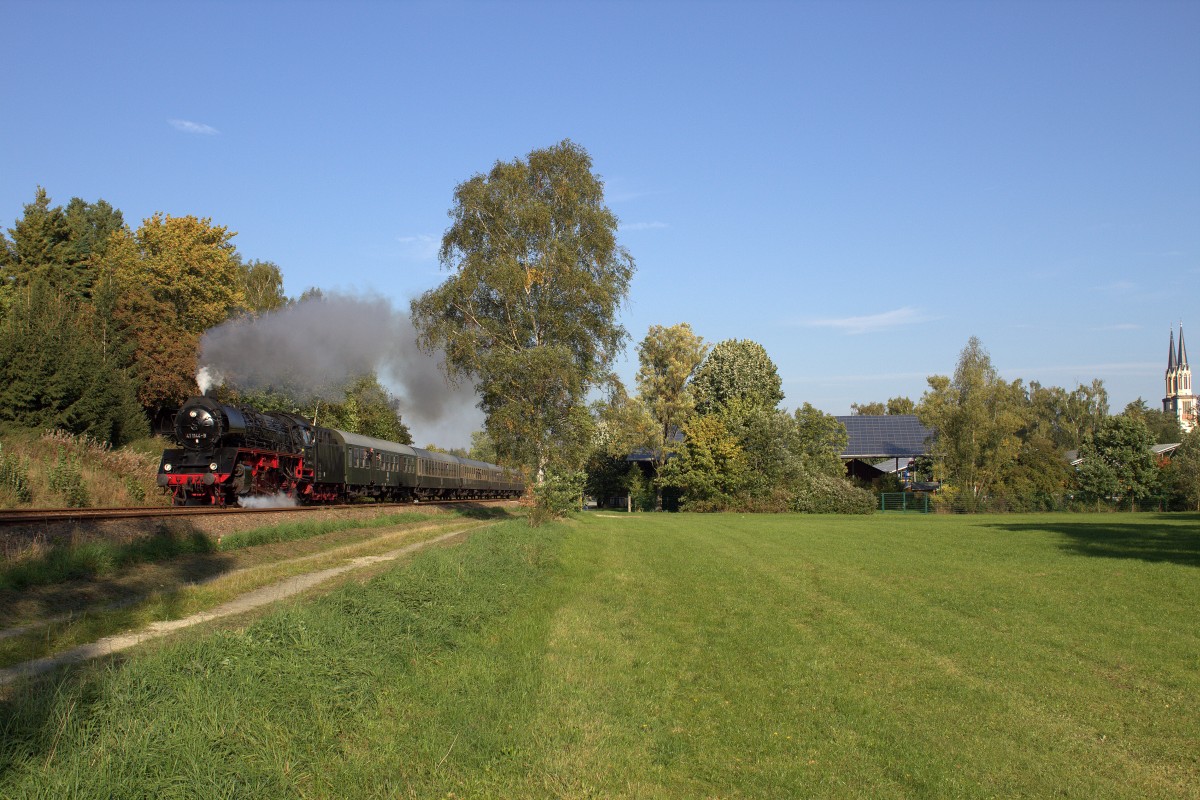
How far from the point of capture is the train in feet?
90.1

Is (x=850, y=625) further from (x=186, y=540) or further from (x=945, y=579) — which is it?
(x=186, y=540)

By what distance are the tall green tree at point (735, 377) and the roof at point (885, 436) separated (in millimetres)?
10162

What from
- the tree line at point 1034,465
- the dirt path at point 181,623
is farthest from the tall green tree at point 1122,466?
the dirt path at point 181,623

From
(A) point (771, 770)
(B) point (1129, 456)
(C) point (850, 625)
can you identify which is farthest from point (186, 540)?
(B) point (1129, 456)

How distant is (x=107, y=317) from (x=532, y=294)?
83.4 ft

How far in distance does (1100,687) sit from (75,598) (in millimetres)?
13124

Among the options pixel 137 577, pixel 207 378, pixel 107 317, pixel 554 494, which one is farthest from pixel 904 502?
pixel 137 577

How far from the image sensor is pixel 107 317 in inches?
1754

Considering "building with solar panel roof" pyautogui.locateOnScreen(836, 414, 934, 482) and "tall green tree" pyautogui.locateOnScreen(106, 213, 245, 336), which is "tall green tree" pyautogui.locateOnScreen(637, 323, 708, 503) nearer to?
"building with solar panel roof" pyautogui.locateOnScreen(836, 414, 934, 482)

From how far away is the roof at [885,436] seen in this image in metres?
77.0

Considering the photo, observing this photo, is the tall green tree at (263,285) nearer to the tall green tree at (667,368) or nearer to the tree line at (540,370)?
the tree line at (540,370)

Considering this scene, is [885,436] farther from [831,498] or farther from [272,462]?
[272,462]

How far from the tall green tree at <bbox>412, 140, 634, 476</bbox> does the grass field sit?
1677 cm

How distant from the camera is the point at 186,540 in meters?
17.5
